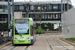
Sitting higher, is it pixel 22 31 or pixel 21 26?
pixel 21 26

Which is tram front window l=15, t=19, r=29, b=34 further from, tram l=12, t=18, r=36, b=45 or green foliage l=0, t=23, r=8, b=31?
green foliage l=0, t=23, r=8, b=31

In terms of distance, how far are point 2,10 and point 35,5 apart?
14430 mm

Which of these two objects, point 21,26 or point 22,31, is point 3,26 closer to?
point 21,26

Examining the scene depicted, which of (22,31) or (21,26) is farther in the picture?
(21,26)

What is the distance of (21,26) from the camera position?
2091 cm

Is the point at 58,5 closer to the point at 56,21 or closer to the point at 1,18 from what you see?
the point at 56,21

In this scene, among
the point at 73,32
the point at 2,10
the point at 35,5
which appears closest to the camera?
the point at 73,32

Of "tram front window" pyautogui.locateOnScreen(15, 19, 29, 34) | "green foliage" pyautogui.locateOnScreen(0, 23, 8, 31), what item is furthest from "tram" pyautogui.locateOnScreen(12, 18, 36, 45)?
"green foliage" pyautogui.locateOnScreen(0, 23, 8, 31)

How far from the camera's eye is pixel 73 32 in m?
29.0

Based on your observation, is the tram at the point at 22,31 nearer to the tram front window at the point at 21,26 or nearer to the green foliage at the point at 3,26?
the tram front window at the point at 21,26

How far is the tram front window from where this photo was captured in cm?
2077

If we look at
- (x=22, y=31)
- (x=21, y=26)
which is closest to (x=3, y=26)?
(x=21, y=26)

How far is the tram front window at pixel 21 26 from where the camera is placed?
68.1 ft

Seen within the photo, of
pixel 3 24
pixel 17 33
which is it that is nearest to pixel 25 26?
pixel 17 33
